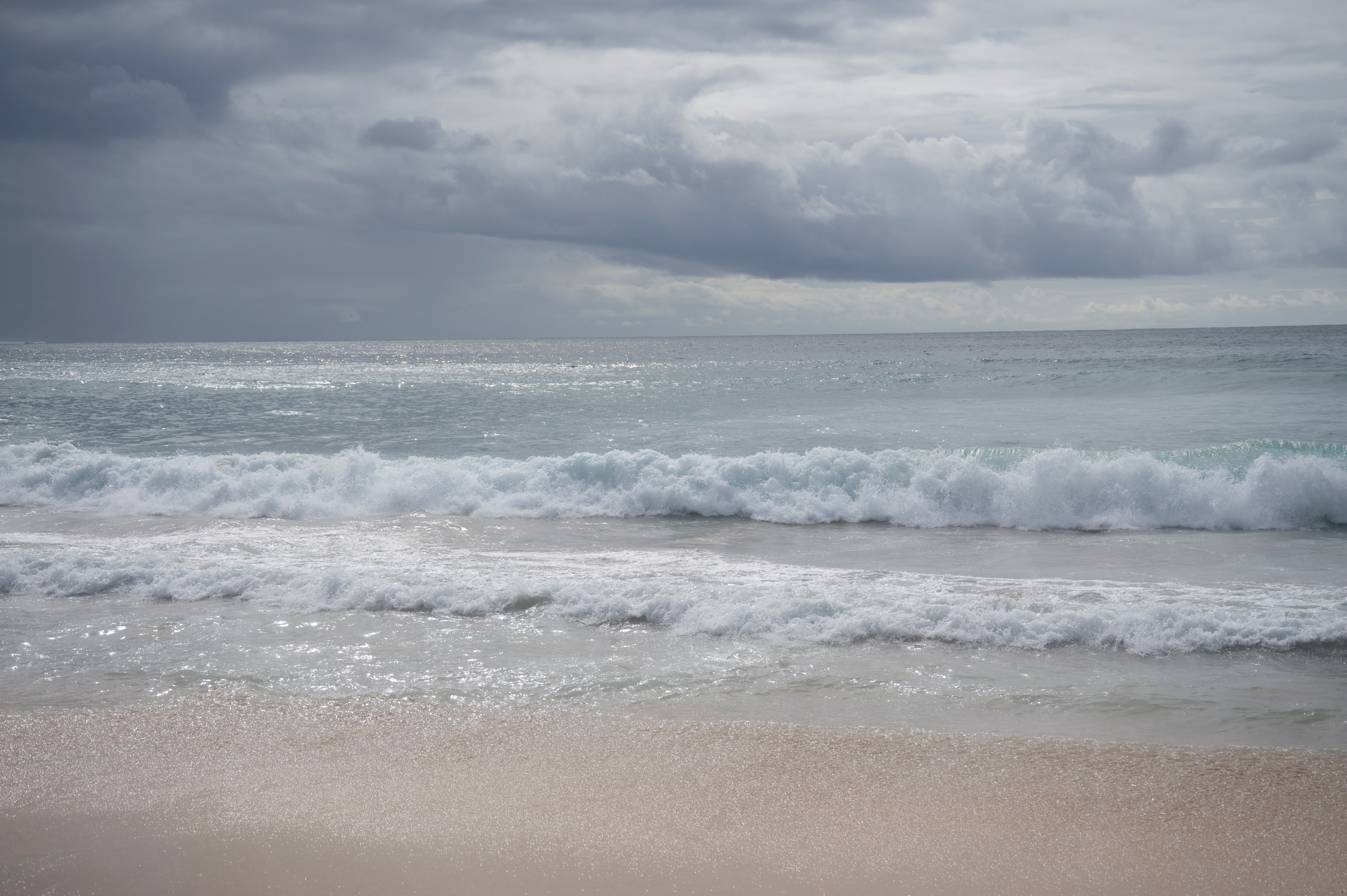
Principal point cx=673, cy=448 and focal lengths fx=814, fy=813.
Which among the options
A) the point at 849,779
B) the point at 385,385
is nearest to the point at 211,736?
the point at 849,779

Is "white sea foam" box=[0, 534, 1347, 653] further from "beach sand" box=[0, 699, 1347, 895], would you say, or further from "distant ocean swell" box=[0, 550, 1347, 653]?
"beach sand" box=[0, 699, 1347, 895]

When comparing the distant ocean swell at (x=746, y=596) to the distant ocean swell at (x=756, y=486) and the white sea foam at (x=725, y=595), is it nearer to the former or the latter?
Result: the white sea foam at (x=725, y=595)

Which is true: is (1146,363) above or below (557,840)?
above

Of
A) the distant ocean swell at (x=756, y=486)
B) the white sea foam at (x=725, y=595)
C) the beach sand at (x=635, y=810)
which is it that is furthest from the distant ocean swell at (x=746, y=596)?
the distant ocean swell at (x=756, y=486)

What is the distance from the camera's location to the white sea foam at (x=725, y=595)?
6203 millimetres

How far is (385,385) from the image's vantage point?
145ft

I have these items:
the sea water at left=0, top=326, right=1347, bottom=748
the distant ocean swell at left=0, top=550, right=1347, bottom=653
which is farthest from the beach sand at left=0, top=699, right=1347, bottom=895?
the distant ocean swell at left=0, top=550, right=1347, bottom=653

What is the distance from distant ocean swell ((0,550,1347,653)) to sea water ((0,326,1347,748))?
4 cm

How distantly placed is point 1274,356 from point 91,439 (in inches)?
1807

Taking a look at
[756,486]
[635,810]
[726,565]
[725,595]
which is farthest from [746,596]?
[756,486]

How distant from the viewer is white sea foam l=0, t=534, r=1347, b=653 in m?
6.20

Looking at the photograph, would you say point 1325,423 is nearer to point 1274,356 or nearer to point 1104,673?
point 1104,673

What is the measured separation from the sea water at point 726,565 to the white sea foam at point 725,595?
0.04 metres

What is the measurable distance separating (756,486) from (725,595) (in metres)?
5.73
